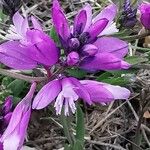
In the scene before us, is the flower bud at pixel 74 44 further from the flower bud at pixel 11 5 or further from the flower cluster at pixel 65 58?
the flower bud at pixel 11 5

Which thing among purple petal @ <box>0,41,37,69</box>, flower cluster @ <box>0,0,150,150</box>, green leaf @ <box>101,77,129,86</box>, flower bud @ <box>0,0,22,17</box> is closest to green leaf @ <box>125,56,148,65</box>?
green leaf @ <box>101,77,129,86</box>

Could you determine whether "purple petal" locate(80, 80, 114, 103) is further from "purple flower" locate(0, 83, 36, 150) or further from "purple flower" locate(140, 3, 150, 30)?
"purple flower" locate(140, 3, 150, 30)

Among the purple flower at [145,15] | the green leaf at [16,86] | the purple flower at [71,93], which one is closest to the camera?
the purple flower at [71,93]

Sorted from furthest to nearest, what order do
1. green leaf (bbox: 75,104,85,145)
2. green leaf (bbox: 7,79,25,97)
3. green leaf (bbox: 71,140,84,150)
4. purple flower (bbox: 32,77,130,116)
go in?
green leaf (bbox: 7,79,25,97) → green leaf (bbox: 75,104,85,145) → green leaf (bbox: 71,140,84,150) → purple flower (bbox: 32,77,130,116)

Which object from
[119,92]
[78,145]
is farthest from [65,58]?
[78,145]

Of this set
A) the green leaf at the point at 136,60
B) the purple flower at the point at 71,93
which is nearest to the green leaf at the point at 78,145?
the purple flower at the point at 71,93

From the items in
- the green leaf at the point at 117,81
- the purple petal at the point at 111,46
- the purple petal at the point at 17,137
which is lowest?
the green leaf at the point at 117,81
